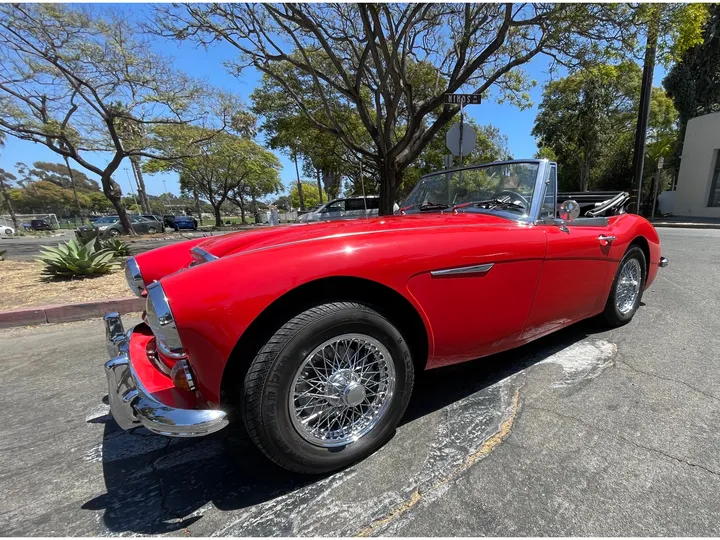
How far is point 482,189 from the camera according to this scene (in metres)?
2.79

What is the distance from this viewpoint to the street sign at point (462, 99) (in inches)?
196

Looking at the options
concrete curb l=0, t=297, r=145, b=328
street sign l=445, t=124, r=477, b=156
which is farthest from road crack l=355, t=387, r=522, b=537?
street sign l=445, t=124, r=477, b=156

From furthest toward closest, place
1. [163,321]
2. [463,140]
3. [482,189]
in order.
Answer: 1. [463,140]
2. [482,189]
3. [163,321]

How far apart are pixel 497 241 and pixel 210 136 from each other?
59.4ft

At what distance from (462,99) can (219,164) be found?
1101 inches

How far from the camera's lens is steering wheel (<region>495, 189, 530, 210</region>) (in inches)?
93.5

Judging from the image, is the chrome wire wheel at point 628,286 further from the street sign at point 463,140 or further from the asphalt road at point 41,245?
the asphalt road at point 41,245

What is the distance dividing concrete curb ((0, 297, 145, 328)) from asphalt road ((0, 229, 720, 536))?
6.10 ft

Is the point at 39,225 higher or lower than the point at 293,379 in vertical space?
higher

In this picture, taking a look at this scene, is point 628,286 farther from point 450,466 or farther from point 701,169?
point 701,169

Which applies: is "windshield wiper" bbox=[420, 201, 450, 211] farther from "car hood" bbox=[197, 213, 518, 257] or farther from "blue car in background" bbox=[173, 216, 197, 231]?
"blue car in background" bbox=[173, 216, 197, 231]

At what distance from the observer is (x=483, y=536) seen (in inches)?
51.8

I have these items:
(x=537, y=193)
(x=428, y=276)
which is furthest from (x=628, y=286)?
(x=428, y=276)

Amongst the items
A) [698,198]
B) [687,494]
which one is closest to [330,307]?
[687,494]
